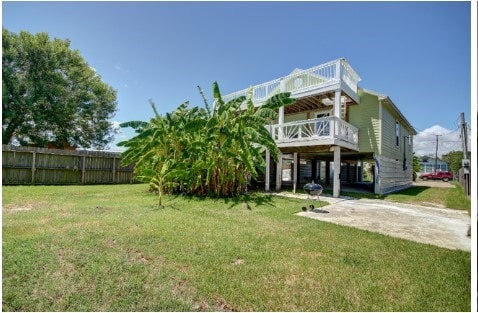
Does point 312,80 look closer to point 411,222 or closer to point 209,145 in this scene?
point 209,145

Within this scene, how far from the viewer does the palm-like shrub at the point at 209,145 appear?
26.8ft

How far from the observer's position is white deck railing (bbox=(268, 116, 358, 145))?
9.68 meters

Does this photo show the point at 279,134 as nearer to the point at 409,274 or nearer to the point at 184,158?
the point at 184,158

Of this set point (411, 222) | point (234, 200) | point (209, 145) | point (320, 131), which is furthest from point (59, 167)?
point (411, 222)

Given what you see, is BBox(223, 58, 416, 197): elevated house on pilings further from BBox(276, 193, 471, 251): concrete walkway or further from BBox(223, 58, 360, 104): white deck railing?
BBox(276, 193, 471, 251): concrete walkway

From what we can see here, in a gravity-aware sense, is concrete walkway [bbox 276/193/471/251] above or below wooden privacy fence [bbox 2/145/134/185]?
below

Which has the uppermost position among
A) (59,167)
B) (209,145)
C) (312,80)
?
(312,80)

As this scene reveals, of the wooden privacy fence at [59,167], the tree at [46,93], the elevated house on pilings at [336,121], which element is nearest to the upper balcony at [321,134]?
the elevated house on pilings at [336,121]

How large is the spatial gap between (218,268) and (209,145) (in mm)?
A: 5731

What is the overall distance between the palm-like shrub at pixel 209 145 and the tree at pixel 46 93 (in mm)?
12576

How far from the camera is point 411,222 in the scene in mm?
5660

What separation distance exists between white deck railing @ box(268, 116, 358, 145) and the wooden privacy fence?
A: 9.80 metres

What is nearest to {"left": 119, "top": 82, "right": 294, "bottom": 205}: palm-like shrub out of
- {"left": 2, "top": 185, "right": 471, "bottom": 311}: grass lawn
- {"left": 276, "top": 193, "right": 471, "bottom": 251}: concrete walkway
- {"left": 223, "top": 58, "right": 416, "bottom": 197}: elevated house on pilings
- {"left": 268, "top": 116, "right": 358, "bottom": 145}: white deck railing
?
{"left": 268, "top": 116, "right": 358, "bottom": 145}: white deck railing

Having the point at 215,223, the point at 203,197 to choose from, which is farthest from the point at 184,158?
the point at 215,223
